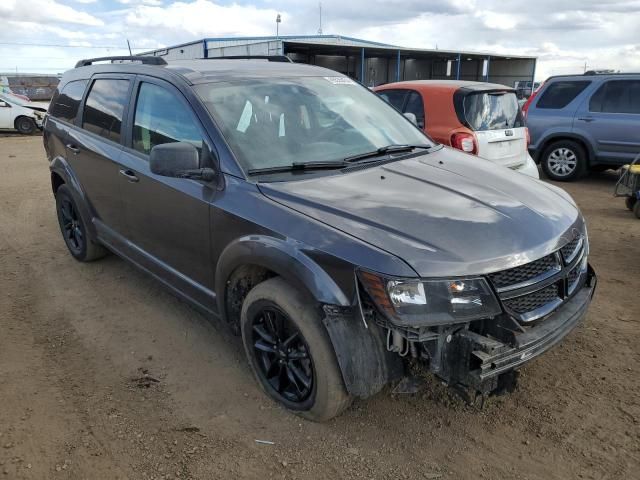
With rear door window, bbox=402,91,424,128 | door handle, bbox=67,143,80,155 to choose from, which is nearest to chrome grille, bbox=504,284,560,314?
door handle, bbox=67,143,80,155

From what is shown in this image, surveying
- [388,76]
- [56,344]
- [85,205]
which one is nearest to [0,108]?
[85,205]

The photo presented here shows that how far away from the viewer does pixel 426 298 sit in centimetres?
222

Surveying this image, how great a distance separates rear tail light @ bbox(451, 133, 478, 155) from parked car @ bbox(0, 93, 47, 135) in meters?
15.4

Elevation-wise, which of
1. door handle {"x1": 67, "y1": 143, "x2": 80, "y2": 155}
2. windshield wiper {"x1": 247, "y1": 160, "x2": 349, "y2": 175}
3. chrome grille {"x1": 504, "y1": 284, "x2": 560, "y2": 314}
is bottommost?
chrome grille {"x1": 504, "y1": 284, "x2": 560, "y2": 314}

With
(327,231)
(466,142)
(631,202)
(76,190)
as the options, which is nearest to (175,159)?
(327,231)

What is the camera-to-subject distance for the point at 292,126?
320 centimetres

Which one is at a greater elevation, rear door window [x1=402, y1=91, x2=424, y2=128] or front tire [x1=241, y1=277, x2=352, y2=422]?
rear door window [x1=402, y1=91, x2=424, y2=128]

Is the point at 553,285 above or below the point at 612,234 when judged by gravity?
above

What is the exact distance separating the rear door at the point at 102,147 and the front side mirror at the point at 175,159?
121cm

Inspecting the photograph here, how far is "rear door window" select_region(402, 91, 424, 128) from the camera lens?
6902 millimetres

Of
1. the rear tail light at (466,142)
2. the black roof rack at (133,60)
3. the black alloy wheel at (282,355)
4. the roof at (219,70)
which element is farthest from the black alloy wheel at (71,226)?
the rear tail light at (466,142)

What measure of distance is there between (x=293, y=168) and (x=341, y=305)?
96 centimetres

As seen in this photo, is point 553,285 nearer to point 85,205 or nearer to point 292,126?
point 292,126

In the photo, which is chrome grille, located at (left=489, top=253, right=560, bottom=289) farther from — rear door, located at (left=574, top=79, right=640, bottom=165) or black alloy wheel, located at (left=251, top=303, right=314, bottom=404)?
rear door, located at (left=574, top=79, right=640, bottom=165)
